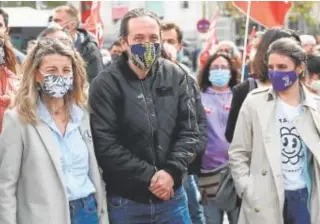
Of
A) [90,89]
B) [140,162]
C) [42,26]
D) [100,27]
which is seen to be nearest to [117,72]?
[90,89]

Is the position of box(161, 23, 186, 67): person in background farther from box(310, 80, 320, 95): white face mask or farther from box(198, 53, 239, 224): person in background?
box(310, 80, 320, 95): white face mask

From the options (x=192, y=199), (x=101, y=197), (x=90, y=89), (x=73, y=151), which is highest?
(x=90, y=89)

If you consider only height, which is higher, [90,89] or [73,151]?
[90,89]

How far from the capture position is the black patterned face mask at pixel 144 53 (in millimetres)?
4363

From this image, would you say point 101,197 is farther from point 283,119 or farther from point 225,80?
point 225,80

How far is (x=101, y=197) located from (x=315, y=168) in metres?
1.37

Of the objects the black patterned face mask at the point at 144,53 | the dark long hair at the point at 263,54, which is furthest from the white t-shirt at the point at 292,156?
the black patterned face mask at the point at 144,53

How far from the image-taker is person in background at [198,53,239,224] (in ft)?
19.9

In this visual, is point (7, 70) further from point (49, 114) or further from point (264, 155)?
point (264, 155)

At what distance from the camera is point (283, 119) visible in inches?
187

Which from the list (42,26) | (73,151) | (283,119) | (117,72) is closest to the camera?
(73,151)

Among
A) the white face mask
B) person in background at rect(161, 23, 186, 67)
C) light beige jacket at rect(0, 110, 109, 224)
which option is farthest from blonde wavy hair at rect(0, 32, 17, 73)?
person in background at rect(161, 23, 186, 67)

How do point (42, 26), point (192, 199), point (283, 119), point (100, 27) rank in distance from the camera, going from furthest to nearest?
point (42, 26) < point (100, 27) < point (192, 199) < point (283, 119)

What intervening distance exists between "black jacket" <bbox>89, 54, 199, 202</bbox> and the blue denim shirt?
0.47 feet
